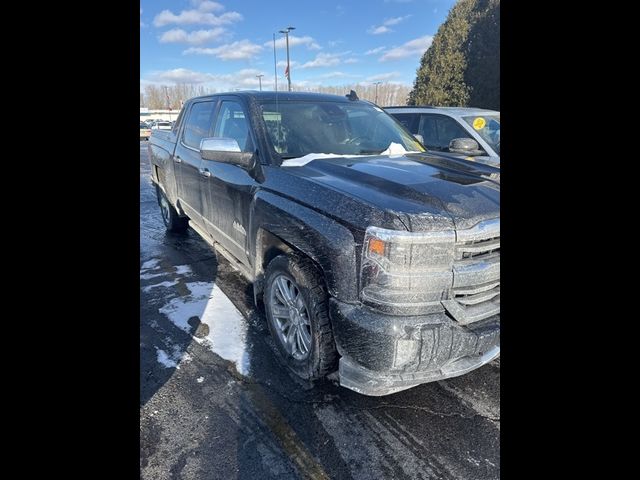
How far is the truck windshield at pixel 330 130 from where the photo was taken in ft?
11.1

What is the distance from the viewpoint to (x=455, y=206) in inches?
91.7

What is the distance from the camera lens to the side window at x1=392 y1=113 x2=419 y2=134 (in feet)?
22.8

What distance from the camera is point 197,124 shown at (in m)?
4.86

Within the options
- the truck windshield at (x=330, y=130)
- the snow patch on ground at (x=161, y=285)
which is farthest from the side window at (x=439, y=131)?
the snow patch on ground at (x=161, y=285)

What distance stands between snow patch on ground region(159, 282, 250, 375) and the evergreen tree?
10718 mm

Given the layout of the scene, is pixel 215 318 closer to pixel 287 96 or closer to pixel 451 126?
pixel 287 96

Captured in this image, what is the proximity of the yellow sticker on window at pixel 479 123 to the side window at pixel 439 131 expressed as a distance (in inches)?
7.2

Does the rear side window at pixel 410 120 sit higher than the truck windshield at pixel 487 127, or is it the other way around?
the rear side window at pixel 410 120

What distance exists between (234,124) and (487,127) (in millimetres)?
4230

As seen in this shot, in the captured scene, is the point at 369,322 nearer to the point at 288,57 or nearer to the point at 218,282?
the point at 218,282

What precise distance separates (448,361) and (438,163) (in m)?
1.76

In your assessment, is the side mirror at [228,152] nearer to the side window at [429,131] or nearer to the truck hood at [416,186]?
the truck hood at [416,186]

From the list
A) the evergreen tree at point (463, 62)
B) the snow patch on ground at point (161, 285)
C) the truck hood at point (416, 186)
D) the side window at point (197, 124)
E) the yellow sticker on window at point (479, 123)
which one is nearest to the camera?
the truck hood at point (416, 186)
